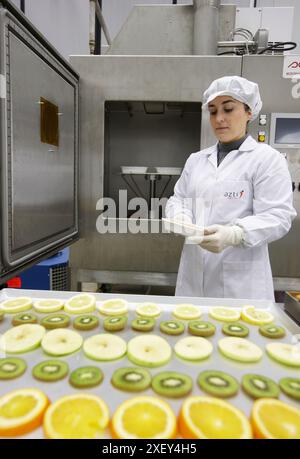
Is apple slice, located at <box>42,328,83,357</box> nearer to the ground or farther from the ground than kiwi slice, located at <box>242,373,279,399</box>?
farther from the ground

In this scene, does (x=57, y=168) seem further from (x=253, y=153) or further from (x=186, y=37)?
(x=186, y=37)

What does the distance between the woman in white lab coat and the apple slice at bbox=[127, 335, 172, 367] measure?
0.63m

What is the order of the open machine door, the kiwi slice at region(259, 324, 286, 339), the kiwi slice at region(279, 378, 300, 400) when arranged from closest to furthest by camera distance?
the kiwi slice at region(279, 378, 300, 400) < the kiwi slice at region(259, 324, 286, 339) < the open machine door

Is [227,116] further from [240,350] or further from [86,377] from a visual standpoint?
[86,377]

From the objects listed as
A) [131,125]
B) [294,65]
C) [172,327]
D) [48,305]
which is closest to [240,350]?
[172,327]

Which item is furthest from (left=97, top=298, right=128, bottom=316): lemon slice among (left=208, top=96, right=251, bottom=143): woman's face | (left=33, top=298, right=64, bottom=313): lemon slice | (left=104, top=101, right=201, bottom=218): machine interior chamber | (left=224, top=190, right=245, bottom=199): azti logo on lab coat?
(left=104, top=101, right=201, bottom=218): machine interior chamber

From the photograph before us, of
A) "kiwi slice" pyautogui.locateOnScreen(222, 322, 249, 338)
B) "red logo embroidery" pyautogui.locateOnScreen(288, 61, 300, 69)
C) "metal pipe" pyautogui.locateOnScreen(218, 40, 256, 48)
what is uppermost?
"metal pipe" pyautogui.locateOnScreen(218, 40, 256, 48)

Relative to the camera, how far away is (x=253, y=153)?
1.72m

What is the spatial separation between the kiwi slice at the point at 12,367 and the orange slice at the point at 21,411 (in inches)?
2.8

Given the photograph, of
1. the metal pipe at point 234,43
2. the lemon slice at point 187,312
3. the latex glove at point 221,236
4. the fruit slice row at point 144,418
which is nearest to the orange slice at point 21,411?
the fruit slice row at point 144,418

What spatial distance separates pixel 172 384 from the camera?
2.56 feet

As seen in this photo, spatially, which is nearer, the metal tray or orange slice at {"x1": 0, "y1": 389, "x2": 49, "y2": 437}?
orange slice at {"x1": 0, "y1": 389, "x2": 49, "y2": 437}

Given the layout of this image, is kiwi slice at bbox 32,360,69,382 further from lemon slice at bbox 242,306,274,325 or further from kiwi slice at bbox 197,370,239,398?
lemon slice at bbox 242,306,274,325

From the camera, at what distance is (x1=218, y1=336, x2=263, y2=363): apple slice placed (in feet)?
2.93
